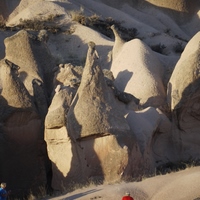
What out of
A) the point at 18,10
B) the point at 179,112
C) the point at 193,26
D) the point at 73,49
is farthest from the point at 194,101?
the point at 193,26

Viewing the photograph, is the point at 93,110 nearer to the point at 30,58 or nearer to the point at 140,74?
the point at 140,74

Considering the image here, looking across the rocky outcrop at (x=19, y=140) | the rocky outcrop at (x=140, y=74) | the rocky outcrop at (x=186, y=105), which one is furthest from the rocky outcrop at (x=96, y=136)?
the rocky outcrop at (x=140, y=74)

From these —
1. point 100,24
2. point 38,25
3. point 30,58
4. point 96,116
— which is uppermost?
point 96,116

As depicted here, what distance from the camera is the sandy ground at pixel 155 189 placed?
13.1 m

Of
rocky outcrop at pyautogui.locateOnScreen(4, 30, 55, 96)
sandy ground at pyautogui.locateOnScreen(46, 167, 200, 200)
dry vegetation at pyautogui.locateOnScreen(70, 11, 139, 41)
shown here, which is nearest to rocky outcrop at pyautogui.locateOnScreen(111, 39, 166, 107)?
rocky outcrop at pyautogui.locateOnScreen(4, 30, 55, 96)

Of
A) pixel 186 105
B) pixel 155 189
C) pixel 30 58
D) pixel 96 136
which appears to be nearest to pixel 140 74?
pixel 186 105

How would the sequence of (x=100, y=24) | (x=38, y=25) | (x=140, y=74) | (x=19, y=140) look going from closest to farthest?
(x=19, y=140) < (x=140, y=74) < (x=38, y=25) < (x=100, y=24)

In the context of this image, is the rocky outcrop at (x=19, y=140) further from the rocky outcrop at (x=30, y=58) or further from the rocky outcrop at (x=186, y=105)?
the rocky outcrop at (x=186, y=105)

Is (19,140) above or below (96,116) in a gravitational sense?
below

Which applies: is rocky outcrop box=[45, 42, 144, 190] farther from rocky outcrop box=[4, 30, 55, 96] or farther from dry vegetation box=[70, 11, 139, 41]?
dry vegetation box=[70, 11, 139, 41]

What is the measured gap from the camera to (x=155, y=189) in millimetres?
13516

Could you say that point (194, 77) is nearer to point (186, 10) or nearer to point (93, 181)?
point (93, 181)

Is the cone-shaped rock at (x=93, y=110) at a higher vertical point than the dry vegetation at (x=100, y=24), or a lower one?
higher

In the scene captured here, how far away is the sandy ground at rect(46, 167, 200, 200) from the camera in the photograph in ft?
42.9
